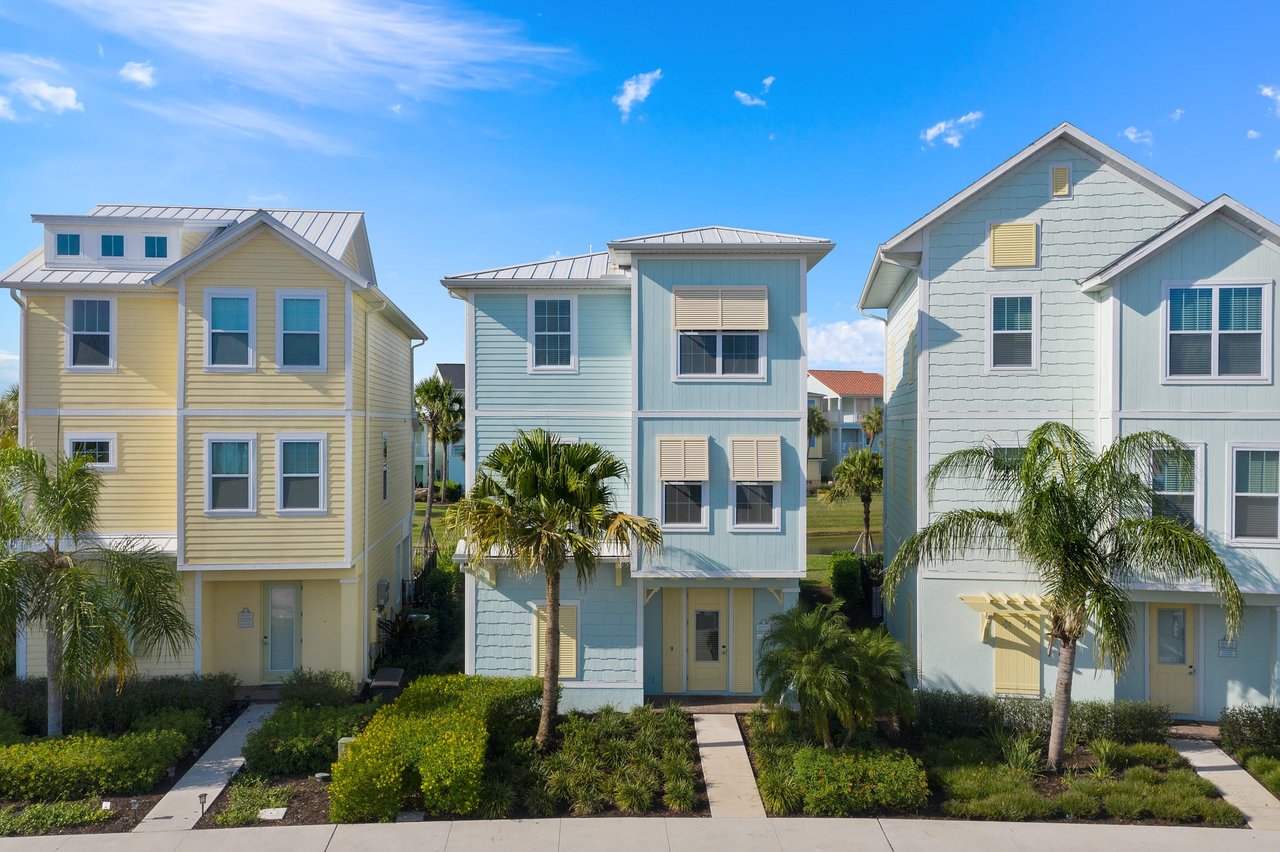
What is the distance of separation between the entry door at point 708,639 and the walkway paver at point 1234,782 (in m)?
7.87

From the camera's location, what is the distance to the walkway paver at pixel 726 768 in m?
11.0

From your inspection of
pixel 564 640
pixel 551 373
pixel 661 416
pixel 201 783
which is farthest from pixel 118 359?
pixel 661 416

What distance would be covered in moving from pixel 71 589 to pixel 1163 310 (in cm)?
1862

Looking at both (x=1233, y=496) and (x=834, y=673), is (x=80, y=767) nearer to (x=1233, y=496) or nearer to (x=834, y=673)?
(x=834, y=673)

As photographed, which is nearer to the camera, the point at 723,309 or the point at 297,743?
the point at 297,743

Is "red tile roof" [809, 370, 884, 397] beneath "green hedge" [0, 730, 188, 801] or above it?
above

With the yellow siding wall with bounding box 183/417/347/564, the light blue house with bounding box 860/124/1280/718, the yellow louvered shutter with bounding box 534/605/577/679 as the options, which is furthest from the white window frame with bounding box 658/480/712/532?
the yellow siding wall with bounding box 183/417/347/564

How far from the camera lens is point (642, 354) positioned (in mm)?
14555

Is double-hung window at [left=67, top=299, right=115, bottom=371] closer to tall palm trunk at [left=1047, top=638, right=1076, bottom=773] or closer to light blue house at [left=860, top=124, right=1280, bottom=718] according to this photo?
light blue house at [left=860, top=124, right=1280, bottom=718]

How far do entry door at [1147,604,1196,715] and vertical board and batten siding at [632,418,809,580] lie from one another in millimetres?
6780

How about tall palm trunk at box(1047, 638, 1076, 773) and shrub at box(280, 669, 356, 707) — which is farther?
shrub at box(280, 669, 356, 707)

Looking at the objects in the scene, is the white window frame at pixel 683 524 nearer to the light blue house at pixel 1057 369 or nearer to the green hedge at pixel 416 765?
the light blue house at pixel 1057 369

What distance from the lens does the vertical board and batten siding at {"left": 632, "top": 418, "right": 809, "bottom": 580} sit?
47.3ft

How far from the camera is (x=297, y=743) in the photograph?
11906mm
